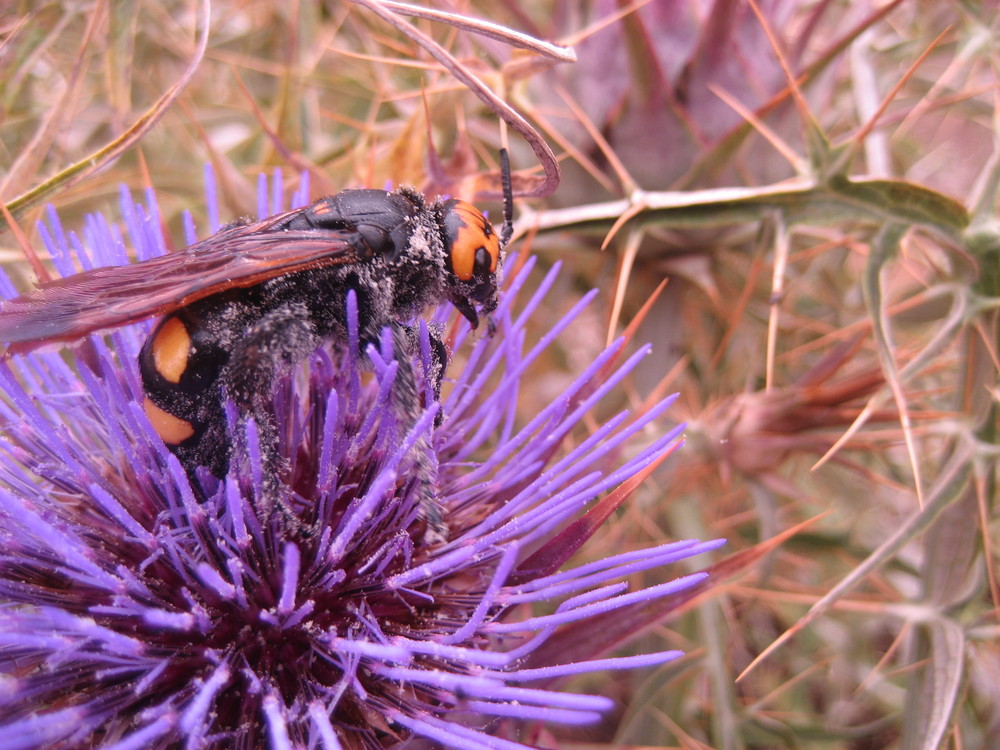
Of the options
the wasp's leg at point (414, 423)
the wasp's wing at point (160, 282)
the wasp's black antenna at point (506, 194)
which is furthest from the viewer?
the wasp's black antenna at point (506, 194)

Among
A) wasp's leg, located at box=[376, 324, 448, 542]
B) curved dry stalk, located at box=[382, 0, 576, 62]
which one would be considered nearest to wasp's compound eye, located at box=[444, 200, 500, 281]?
wasp's leg, located at box=[376, 324, 448, 542]

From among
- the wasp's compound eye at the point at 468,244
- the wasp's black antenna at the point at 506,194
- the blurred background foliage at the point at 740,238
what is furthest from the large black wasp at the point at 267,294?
the blurred background foliage at the point at 740,238

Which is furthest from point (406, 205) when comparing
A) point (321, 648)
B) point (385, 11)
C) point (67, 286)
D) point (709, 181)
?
point (709, 181)

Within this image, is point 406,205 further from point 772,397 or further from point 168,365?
point 772,397

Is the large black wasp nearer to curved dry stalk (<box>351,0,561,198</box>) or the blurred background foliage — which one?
curved dry stalk (<box>351,0,561,198</box>)

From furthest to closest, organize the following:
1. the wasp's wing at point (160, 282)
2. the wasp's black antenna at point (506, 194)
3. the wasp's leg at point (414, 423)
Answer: the wasp's black antenna at point (506, 194) < the wasp's leg at point (414, 423) < the wasp's wing at point (160, 282)

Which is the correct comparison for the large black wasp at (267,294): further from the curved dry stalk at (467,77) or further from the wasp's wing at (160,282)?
the curved dry stalk at (467,77)

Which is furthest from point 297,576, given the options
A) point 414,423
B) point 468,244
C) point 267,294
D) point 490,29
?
point 490,29

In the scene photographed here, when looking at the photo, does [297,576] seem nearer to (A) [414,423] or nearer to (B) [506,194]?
(A) [414,423]
